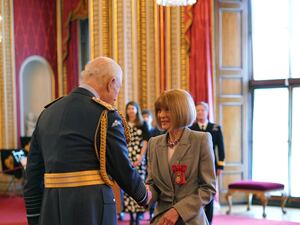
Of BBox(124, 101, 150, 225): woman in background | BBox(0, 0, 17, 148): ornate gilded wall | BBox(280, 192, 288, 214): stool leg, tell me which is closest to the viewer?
BBox(124, 101, 150, 225): woman in background

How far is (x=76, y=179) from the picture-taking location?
2322mm

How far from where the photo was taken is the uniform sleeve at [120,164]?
2.35 meters

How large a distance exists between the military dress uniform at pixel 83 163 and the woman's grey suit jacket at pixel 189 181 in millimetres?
134

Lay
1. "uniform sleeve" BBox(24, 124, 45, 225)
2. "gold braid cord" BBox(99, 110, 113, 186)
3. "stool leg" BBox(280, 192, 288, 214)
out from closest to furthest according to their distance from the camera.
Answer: "gold braid cord" BBox(99, 110, 113, 186)
"uniform sleeve" BBox(24, 124, 45, 225)
"stool leg" BBox(280, 192, 288, 214)

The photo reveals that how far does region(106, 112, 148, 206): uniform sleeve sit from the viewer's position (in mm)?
2350

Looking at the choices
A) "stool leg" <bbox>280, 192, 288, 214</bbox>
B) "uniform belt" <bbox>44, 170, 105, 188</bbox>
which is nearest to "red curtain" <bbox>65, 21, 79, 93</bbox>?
"stool leg" <bbox>280, 192, 288, 214</bbox>

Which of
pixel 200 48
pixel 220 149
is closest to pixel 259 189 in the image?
pixel 220 149

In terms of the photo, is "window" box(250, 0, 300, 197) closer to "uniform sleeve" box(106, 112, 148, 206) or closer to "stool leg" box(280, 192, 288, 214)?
"stool leg" box(280, 192, 288, 214)

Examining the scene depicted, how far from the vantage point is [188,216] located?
2.35 m

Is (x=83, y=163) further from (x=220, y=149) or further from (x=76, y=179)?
(x=220, y=149)

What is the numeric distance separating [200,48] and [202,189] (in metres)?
5.23

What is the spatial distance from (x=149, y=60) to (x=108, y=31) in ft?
3.00

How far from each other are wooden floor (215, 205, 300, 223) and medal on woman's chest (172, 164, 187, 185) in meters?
4.81

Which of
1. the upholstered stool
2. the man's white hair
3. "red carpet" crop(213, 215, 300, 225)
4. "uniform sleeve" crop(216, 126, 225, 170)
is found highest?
the man's white hair
